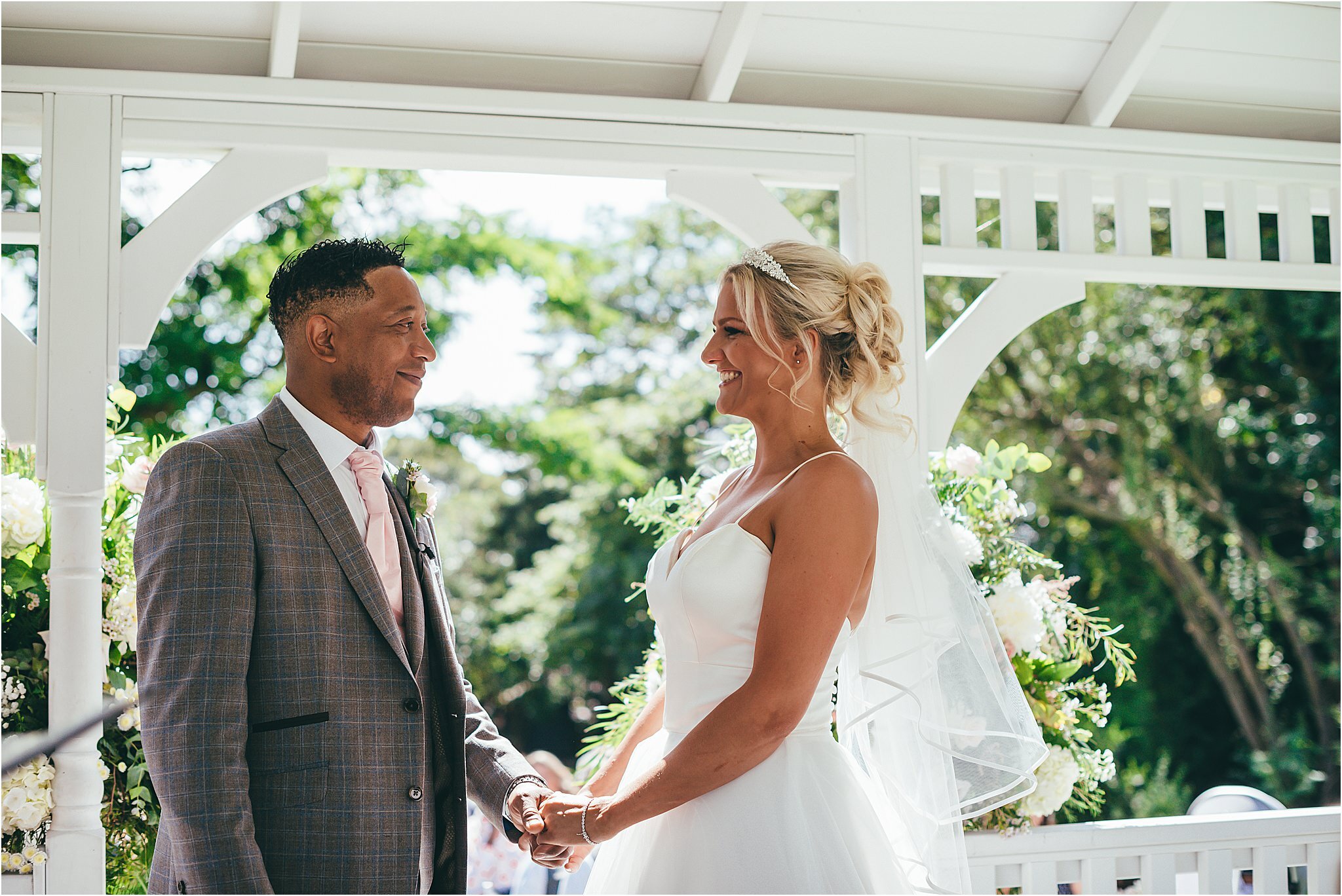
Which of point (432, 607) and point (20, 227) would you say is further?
point (20, 227)

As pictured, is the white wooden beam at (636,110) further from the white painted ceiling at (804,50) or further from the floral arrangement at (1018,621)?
the floral arrangement at (1018,621)

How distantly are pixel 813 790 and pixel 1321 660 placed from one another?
1021 cm

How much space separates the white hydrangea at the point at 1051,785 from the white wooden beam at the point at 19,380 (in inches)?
111

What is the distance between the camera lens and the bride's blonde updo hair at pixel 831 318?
256 cm

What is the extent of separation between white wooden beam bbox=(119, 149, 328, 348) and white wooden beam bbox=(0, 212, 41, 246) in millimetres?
210

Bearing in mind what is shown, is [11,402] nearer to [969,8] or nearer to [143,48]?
[143,48]

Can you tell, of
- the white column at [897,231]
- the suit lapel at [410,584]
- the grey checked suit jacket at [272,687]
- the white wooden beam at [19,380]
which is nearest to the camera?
the grey checked suit jacket at [272,687]

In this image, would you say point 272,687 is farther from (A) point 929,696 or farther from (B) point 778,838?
(A) point 929,696

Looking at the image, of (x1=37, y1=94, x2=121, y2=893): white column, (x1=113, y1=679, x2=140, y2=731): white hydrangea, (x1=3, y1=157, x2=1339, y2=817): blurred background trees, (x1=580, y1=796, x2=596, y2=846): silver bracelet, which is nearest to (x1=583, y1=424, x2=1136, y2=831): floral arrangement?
(x1=580, y1=796, x2=596, y2=846): silver bracelet

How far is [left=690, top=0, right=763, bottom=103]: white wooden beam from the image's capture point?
121 inches

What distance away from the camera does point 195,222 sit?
2971 mm

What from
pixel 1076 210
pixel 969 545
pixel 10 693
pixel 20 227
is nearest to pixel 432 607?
pixel 10 693

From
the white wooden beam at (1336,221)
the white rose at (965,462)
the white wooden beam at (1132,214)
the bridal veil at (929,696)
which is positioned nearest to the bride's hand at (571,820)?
the bridal veil at (929,696)

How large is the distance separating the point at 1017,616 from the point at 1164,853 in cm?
90
